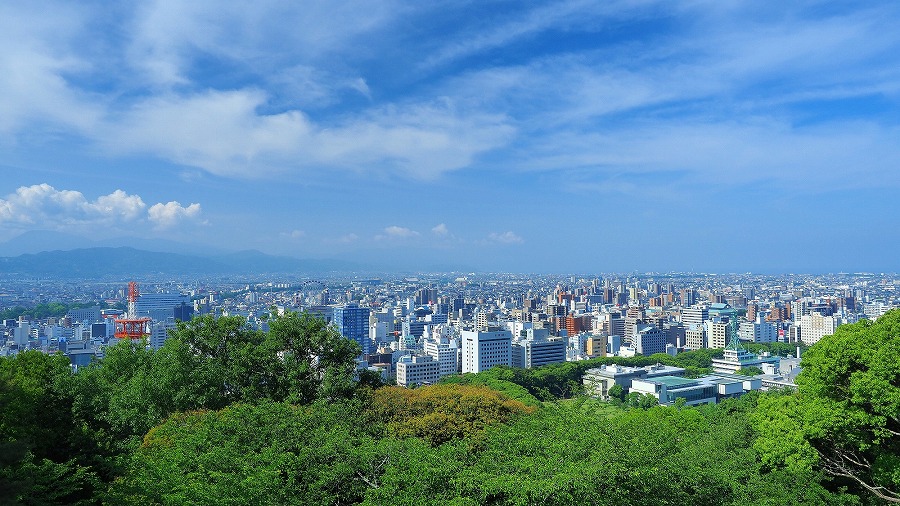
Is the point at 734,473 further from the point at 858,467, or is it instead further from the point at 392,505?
the point at 392,505

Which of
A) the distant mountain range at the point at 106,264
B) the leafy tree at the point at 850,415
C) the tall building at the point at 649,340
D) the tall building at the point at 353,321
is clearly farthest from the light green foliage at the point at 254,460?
the distant mountain range at the point at 106,264

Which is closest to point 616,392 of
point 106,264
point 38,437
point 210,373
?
point 210,373

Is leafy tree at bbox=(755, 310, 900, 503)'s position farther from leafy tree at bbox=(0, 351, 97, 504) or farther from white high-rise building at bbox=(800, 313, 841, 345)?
white high-rise building at bbox=(800, 313, 841, 345)

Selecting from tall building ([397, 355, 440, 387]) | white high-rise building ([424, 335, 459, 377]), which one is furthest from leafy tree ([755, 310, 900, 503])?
white high-rise building ([424, 335, 459, 377])

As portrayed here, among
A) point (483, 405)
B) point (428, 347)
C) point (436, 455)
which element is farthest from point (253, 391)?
point (428, 347)

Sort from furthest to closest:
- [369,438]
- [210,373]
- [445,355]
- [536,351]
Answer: [536,351] → [445,355] → [210,373] → [369,438]

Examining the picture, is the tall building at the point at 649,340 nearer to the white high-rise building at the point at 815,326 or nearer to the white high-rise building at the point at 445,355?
the white high-rise building at the point at 815,326

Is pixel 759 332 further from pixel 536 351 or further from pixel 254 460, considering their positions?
pixel 254 460
